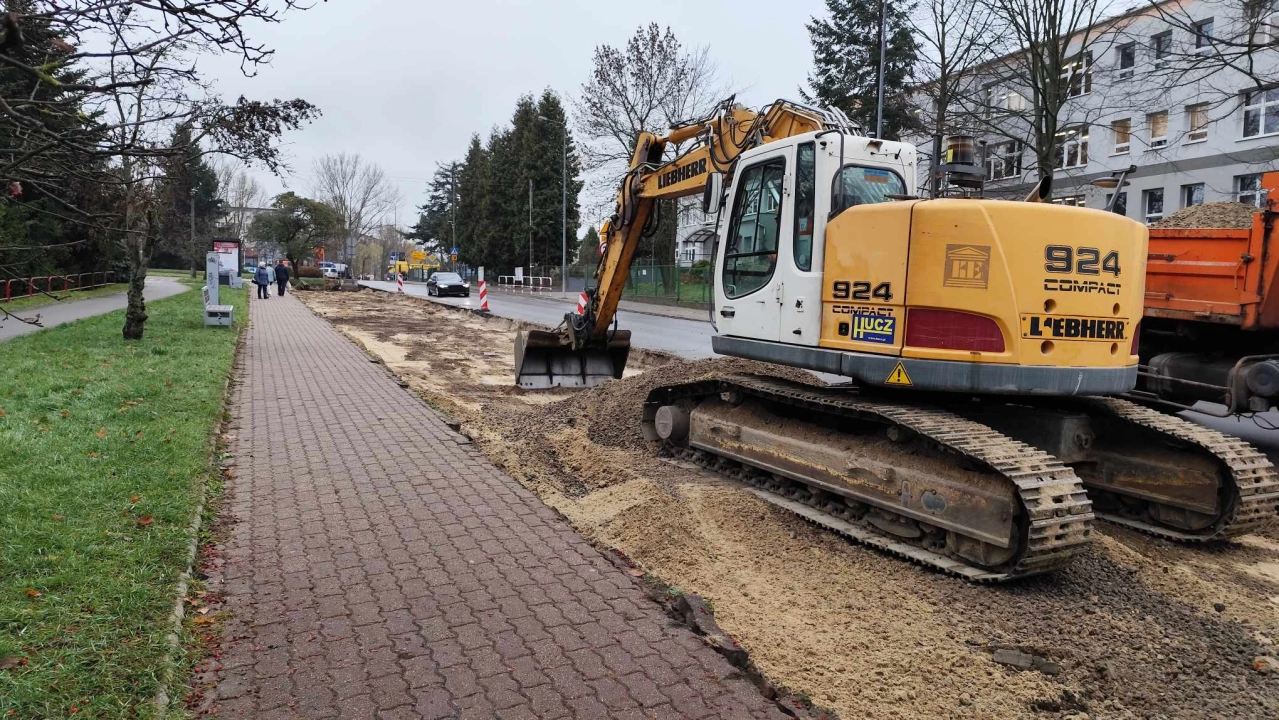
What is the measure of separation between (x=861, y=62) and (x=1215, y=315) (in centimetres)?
2895

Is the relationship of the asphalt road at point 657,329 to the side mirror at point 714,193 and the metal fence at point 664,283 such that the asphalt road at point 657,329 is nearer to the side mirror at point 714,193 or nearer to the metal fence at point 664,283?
the metal fence at point 664,283

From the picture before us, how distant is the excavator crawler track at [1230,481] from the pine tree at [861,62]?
2738 cm

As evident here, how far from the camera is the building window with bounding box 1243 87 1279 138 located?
2992cm

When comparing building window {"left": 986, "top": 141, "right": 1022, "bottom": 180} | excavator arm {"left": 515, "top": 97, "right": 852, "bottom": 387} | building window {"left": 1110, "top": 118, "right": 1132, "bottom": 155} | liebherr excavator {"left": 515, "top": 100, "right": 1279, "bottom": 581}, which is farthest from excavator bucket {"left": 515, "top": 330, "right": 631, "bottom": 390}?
building window {"left": 1110, "top": 118, "right": 1132, "bottom": 155}

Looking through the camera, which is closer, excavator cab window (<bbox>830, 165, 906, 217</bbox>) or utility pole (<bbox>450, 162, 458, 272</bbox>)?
excavator cab window (<bbox>830, 165, 906, 217</bbox>)

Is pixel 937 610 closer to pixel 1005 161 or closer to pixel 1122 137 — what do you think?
pixel 1005 161

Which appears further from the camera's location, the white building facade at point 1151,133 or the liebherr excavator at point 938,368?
the white building facade at point 1151,133

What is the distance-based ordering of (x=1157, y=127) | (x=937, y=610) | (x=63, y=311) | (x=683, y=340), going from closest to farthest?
(x=937, y=610)
(x=683, y=340)
(x=63, y=311)
(x=1157, y=127)

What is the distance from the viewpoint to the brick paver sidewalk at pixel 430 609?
354 cm

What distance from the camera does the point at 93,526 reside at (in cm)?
517

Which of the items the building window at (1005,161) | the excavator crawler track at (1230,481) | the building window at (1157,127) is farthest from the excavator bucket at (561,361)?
the building window at (1157,127)

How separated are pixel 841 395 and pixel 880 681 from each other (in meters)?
3.03

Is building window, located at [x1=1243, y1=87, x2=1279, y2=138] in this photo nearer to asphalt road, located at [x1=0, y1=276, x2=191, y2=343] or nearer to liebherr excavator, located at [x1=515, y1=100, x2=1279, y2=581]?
liebherr excavator, located at [x1=515, y1=100, x2=1279, y2=581]

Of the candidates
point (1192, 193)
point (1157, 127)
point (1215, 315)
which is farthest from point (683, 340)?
point (1157, 127)
